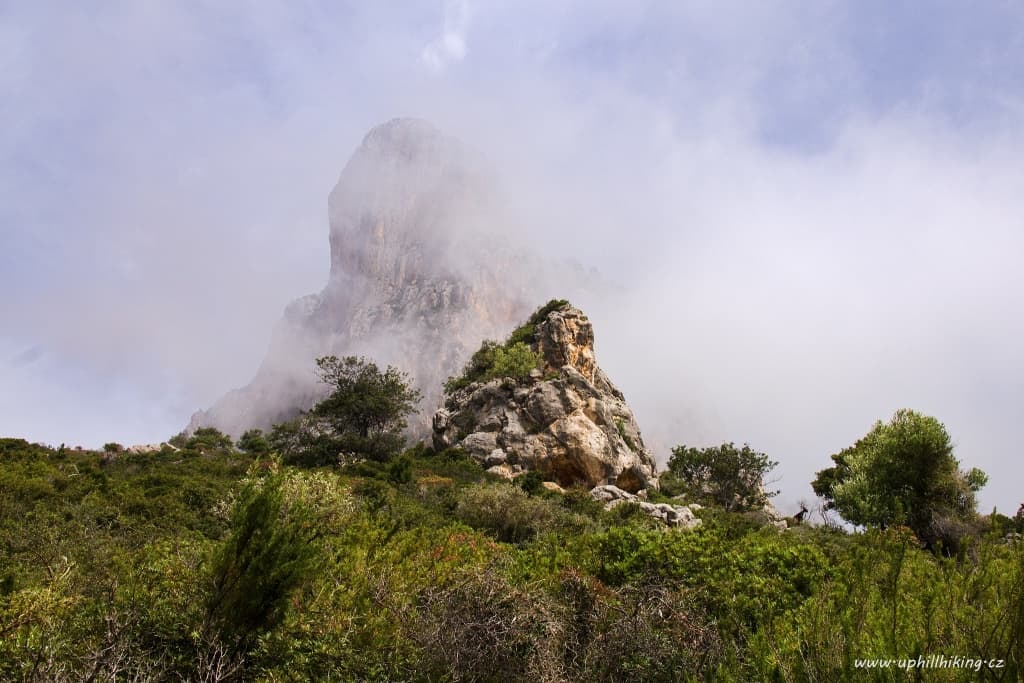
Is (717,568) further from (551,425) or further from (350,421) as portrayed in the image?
(350,421)

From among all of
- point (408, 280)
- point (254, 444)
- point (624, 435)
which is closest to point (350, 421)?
point (254, 444)

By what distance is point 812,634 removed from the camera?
427 centimetres

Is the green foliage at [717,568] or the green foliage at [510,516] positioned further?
the green foliage at [510,516]

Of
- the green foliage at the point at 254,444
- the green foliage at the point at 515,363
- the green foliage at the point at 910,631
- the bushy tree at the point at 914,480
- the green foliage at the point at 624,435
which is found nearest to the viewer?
the green foliage at the point at 910,631

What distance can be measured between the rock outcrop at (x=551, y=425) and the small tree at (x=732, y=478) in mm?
4437

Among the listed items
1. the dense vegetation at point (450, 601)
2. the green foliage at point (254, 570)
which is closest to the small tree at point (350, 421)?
the dense vegetation at point (450, 601)

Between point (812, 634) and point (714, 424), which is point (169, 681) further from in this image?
point (714, 424)

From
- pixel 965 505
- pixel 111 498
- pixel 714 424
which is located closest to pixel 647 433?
pixel 714 424

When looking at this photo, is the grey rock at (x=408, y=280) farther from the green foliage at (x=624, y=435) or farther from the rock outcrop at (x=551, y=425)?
the green foliage at (x=624, y=435)

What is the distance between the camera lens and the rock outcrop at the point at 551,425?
31672 mm

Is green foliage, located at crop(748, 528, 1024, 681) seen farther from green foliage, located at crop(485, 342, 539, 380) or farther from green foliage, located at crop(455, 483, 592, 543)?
green foliage, located at crop(485, 342, 539, 380)

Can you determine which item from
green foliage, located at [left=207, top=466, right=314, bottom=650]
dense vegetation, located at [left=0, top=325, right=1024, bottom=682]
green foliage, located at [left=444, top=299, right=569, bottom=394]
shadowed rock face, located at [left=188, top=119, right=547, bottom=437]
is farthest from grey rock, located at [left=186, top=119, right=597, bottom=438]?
green foliage, located at [left=207, top=466, right=314, bottom=650]

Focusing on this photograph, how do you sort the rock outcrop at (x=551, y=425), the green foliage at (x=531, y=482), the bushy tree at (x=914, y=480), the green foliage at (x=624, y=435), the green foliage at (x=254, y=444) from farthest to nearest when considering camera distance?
the green foliage at (x=254, y=444) < the green foliage at (x=624, y=435) < the rock outcrop at (x=551, y=425) < the green foliage at (x=531, y=482) < the bushy tree at (x=914, y=480)

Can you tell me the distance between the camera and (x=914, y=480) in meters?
20.8
